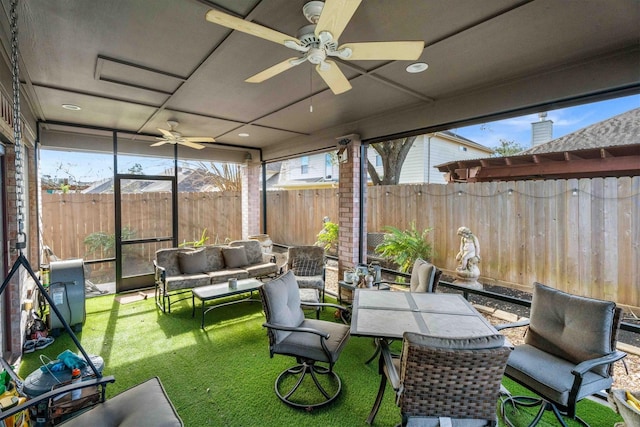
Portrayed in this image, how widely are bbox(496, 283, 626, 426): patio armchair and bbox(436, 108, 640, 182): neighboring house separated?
1.79 meters

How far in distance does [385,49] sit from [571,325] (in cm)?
228

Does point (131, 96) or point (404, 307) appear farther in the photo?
point (131, 96)

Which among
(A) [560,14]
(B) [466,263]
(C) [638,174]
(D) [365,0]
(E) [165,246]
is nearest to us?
(D) [365,0]

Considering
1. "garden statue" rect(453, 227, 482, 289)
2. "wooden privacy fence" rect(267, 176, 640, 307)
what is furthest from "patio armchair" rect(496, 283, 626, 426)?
"garden statue" rect(453, 227, 482, 289)

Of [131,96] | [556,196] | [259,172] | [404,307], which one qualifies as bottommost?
[404,307]

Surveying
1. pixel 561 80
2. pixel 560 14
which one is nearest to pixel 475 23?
pixel 560 14

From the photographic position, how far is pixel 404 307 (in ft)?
8.46

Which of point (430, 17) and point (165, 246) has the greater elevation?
point (430, 17)

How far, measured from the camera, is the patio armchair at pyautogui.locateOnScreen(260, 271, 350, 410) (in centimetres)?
232

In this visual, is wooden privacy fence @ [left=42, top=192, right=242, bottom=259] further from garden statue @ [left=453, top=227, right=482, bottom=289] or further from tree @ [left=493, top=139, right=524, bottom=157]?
tree @ [left=493, top=139, right=524, bottom=157]

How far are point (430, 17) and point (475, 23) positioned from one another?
12.3 inches

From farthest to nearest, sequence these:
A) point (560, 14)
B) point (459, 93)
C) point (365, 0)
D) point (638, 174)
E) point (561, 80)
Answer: point (459, 93)
point (638, 174)
point (561, 80)
point (560, 14)
point (365, 0)

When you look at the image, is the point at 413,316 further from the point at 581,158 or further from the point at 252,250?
the point at 252,250

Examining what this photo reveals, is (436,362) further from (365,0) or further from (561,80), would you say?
(561,80)
